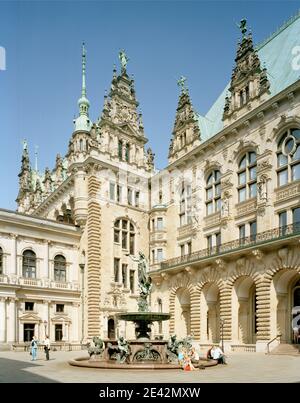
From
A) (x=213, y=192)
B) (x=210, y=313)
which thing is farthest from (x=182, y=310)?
(x=213, y=192)

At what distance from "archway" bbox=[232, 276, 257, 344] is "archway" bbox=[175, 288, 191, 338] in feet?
27.8

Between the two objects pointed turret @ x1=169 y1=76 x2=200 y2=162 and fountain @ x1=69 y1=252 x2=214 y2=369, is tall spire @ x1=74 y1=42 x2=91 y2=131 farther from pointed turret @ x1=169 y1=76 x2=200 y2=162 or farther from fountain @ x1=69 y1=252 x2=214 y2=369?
fountain @ x1=69 y1=252 x2=214 y2=369

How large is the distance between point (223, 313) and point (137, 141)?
23851mm

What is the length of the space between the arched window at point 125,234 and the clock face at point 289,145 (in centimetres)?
2048

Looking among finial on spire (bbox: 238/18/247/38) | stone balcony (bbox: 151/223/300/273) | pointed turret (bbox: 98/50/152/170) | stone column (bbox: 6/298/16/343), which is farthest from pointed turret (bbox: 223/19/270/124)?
stone column (bbox: 6/298/16/343)

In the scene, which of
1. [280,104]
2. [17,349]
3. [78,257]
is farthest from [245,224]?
[17,349]

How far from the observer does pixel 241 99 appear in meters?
42.2

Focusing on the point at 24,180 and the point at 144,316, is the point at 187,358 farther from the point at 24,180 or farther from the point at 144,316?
the point at 24,180

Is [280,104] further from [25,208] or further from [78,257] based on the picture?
[25,208]

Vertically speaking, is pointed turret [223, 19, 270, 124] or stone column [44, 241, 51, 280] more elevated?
pointed turret [223, 19, 270, 124]

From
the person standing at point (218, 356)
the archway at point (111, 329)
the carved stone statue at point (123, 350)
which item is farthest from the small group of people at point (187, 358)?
the archway at point (111, 329)

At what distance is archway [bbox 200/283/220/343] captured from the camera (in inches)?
1670

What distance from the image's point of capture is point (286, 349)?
32531mm

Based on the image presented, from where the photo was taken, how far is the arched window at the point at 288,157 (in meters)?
35.7
